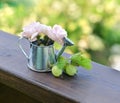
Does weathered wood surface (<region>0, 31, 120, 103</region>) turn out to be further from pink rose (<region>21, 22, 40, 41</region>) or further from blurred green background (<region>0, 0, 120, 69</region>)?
blurred green background (<region>0, 0, 120, 69</region>)

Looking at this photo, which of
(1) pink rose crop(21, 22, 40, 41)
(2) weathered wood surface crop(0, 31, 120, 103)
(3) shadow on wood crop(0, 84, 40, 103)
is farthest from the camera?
(3) shadow on wood crop(0, 84, 40, 103)

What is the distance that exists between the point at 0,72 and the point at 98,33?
69.8 inches

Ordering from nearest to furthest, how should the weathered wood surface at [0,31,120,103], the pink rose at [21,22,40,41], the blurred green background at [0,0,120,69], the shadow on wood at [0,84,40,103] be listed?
the weathered wood surface at [0,31,120,103] → the pink rose at [21,22,40,41] → the shadow on wood at [0,84,40,103] → the blurred green background at [0,0,120,69]

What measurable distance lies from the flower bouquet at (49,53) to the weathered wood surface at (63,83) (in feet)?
0.09

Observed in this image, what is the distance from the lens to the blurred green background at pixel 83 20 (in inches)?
101

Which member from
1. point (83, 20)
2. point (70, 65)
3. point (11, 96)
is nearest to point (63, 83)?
point (70, 65)

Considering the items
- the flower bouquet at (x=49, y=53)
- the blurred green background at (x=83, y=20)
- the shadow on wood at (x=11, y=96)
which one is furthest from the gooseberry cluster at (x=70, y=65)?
the blurred green background at (x=83, y=20)

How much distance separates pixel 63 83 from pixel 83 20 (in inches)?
67.7

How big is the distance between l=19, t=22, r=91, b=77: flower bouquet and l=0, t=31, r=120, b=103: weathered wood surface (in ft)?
0.09

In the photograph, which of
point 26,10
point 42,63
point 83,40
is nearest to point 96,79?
point 42,63

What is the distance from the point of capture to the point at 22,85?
38.9 inches

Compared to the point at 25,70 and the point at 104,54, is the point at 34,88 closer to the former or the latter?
the point at 25,70

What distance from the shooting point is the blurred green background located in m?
2.57

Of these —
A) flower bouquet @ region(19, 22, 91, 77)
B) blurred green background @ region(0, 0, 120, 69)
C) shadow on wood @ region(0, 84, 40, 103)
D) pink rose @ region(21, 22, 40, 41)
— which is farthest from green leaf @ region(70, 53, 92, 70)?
blurred green background @ region(0, 0, 120, 69)
